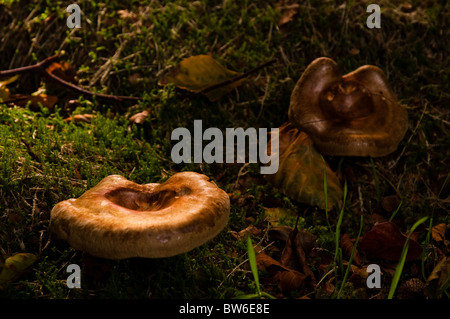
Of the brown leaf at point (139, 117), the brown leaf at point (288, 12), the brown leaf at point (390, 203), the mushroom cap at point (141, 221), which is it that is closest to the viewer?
the mushroom cap at point (141, 221)

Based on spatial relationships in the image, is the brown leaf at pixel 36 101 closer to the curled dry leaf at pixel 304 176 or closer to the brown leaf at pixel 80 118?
the brown leaf at pixel 80 118

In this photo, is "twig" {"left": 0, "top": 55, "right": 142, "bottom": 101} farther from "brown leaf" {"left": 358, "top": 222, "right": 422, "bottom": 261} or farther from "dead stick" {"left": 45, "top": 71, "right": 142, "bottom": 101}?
"brown leaf" {"left": 358, "top": 222, "right": 422, "bottom": 261}

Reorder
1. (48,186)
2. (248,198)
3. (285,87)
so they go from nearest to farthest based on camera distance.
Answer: (48,186) → (248,198) → (285,87)

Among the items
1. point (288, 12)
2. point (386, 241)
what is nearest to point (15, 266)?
point (386, 241)

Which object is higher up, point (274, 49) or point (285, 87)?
point (274, 49)

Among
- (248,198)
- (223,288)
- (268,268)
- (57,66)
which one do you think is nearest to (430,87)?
(248,198)

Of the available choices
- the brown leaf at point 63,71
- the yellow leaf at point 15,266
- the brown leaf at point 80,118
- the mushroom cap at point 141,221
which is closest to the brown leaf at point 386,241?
the mushroom cap at point 141,221
